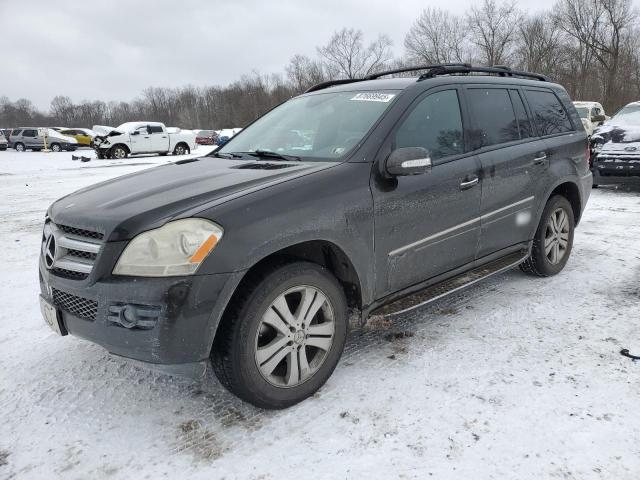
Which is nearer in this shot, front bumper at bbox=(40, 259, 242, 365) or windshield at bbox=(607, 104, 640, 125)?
front bumper at bbox=(40, 259, 242, 365)

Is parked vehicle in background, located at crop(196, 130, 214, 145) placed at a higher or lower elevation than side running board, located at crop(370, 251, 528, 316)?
higher

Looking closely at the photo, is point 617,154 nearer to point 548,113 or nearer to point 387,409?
point 548,113

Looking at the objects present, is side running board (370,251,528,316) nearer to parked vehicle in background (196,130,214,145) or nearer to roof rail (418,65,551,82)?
roof rail (418,65,551,82)

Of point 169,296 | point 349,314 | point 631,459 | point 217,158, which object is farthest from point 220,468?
point 217,158

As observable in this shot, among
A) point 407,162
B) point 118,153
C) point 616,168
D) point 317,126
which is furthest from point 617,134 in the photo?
point 118,153

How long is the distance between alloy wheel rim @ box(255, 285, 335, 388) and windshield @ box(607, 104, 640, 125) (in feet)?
30.3

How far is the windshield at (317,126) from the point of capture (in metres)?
2.98

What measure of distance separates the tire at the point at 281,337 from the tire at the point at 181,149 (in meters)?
24.2

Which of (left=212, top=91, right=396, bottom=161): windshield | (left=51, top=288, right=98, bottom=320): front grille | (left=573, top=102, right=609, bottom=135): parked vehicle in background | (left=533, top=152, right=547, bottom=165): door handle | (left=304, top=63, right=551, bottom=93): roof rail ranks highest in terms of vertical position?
(left=573, top=102, right=609, bottom=135): parked vehicle in background

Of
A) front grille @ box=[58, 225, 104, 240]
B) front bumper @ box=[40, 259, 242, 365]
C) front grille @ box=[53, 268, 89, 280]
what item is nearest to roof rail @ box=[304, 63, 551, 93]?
front bumper @ box=[40, 259, 242, 365]

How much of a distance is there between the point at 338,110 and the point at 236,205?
134 centimetres

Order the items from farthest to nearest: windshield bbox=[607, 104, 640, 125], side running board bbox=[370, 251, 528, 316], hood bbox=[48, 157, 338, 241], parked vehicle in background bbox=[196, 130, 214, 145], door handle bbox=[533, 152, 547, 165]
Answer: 1. parked vehicle in background bbox=[196, 130, 214, 145]
2. windshield bbox=[607, 104, 640, 125]
3. door handle bbox=[533, 152, 547, 165]
4. side running board bbox=[370, 251, 528, 316]
5. hood bbox=[48, 157, 338, 241]

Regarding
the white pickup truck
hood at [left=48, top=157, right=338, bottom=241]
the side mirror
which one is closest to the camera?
A: hood at [left=48, top=157, right=338, bottom=241]

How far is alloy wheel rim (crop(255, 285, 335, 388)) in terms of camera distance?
2402 millimetres
